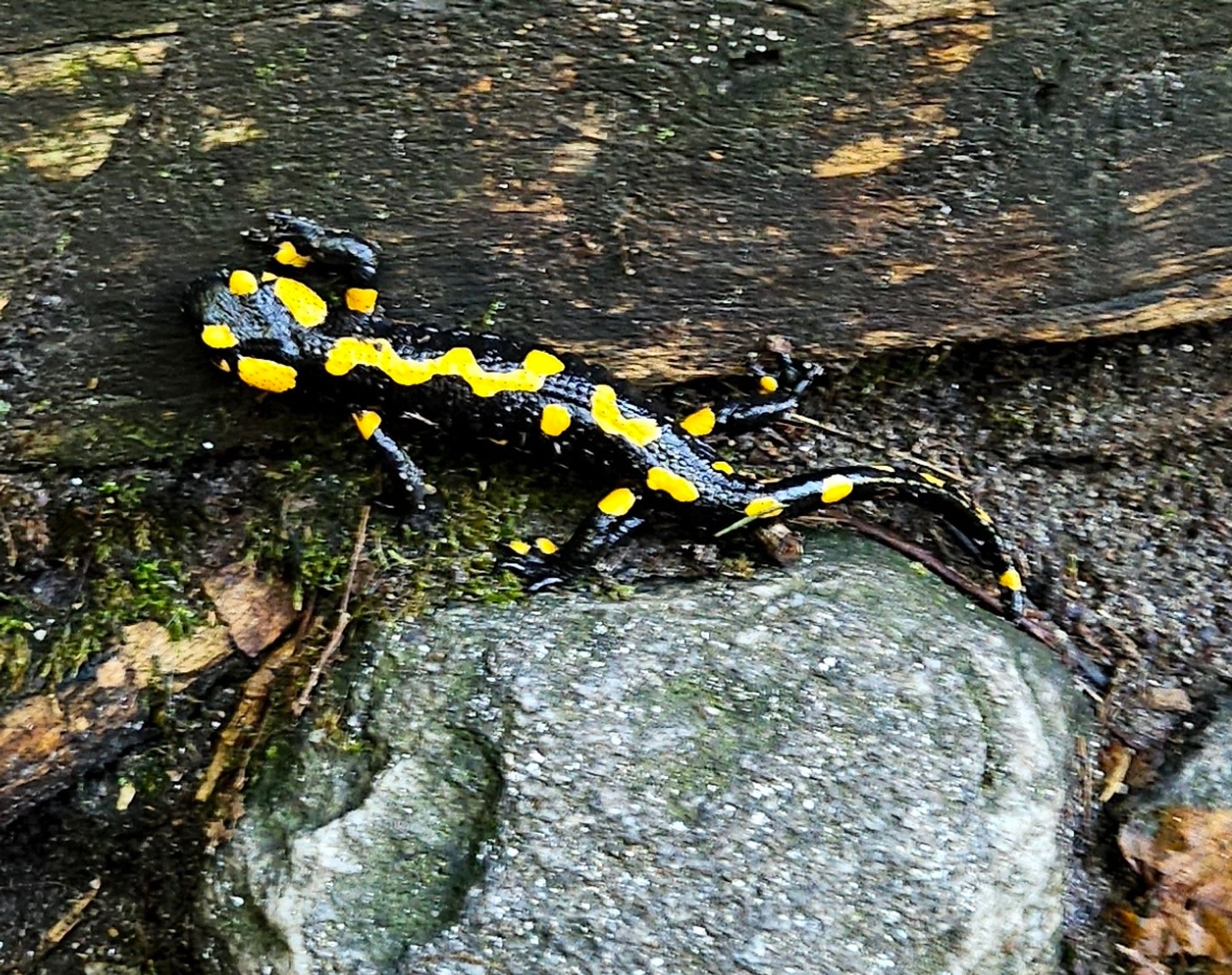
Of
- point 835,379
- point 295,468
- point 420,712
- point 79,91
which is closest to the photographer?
point 79,91

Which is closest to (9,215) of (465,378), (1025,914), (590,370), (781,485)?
(465,378)

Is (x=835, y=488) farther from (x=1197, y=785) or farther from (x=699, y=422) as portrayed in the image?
(x=1197, y=785)

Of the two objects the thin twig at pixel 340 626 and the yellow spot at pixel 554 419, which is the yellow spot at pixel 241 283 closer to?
the thin twig at pixel 340 626

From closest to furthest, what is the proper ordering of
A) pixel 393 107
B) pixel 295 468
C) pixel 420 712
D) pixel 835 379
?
pixel 393 107 < pixel 420 712 < pixel 295 468 < pixel 835 379

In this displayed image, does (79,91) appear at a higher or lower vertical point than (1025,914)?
higher

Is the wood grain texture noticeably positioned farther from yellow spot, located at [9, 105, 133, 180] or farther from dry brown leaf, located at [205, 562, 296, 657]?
dry brown leaf, located at [205, 562, 296, 657]

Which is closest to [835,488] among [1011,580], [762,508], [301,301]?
[762,508]

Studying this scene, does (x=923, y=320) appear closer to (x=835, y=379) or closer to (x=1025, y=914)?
(x=835, y=379)
